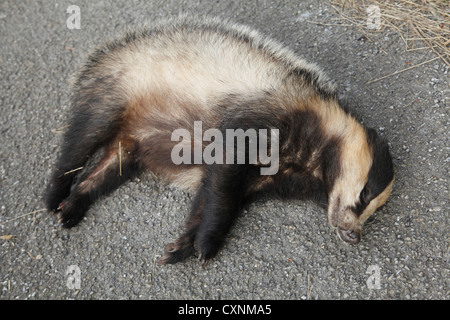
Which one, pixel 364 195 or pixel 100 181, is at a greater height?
pixel 364 195

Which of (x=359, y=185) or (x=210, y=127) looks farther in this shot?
(x=210, y=127)

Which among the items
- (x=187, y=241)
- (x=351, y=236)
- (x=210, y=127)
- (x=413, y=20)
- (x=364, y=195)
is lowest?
(x=187, y=241)

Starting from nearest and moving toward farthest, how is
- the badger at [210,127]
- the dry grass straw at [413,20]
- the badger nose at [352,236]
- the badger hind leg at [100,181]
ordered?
the badger nose at [352,236] → the badger at [210,127] → the badger hind leg at [100,181] → the dry grass straw at [413,20]

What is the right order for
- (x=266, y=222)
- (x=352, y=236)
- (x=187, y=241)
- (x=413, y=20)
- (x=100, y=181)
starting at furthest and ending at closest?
(x=413, y=20) < (x=100, y=181) < (x=266, y=222) < (x=187, y=241) < (x=352, y=236)

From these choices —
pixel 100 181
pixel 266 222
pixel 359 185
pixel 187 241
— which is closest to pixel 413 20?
pixel 359 185

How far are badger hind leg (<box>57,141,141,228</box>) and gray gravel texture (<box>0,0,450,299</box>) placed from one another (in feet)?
0.34

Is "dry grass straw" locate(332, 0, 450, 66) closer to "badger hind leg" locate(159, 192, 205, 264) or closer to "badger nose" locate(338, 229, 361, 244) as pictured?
"badger nose" locate(338, 229, 361, 244)

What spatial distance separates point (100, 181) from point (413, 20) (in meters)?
3.63

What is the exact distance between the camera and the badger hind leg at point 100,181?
3971 millimetres

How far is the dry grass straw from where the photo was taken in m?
4.69

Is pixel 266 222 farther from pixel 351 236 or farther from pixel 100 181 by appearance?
pixel 100 181

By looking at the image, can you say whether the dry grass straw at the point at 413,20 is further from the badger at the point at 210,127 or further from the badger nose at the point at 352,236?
the badger nose at the point at 352,236

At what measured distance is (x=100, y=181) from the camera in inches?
162

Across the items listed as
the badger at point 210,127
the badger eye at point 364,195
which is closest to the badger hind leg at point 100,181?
the badger at point 210,127
